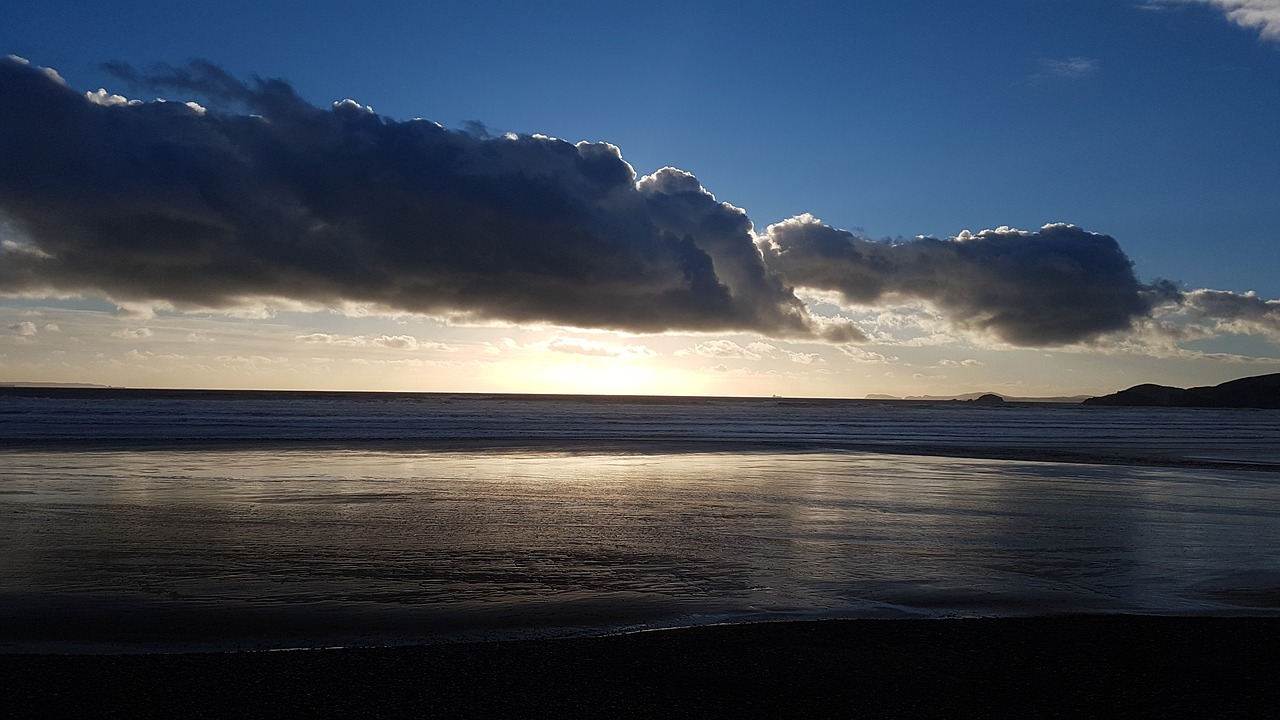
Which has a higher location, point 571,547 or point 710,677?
point 710,677

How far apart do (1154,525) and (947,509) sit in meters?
3.87

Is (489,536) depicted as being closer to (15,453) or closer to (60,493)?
(60,493)

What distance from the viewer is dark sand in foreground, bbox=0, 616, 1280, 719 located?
5.97 m

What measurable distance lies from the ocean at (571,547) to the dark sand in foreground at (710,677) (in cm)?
76

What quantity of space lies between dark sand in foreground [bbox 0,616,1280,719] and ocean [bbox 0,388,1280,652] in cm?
76

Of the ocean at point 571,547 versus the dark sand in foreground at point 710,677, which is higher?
the dark sand in foreground at point 710,677

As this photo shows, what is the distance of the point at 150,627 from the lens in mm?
7980

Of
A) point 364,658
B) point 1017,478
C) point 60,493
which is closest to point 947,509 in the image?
point 1017,478

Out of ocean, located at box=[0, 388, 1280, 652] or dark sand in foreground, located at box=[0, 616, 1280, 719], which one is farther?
ocean, located at box=[0, 388, 1280, 652]

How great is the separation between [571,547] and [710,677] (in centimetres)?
636

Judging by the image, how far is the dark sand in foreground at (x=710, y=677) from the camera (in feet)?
19.6

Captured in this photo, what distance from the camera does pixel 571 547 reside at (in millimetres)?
12727

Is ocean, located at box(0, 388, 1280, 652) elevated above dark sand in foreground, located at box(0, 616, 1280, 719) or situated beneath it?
situated beneath

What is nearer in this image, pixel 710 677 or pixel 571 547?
pixel 710 677
